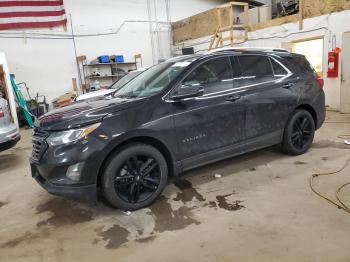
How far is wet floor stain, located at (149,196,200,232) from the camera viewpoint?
8.55 feet

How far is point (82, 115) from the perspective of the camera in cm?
272

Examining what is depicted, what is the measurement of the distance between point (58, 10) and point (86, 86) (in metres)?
2.75

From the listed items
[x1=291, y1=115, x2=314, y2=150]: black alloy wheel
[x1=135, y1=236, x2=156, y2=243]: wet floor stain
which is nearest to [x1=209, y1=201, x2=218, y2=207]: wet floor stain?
[x1=135, y1=236, x2=156, y2=243]: wet floor stain

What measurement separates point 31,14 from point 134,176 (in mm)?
9508

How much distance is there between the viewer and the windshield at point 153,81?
317 centimetres

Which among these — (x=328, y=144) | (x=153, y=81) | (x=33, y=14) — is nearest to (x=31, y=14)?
(x=33, y=14)

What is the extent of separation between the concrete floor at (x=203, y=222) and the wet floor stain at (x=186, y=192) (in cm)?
1

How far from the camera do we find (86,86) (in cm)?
1116

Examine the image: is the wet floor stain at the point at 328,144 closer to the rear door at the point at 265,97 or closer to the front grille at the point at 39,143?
the rear door at the point at 265,97

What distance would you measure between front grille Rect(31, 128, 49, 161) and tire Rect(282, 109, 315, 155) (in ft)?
9.51

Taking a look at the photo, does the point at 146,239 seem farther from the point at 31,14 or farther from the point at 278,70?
the point at 31,14

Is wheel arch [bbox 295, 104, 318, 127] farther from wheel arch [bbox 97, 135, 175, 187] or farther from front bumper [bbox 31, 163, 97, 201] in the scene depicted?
front bumper [bbox 31, 163, 97, 201]

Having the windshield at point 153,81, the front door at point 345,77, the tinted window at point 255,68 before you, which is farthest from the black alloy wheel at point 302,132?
the front door at point 345,77

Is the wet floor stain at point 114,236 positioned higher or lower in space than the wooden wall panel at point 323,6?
lower
